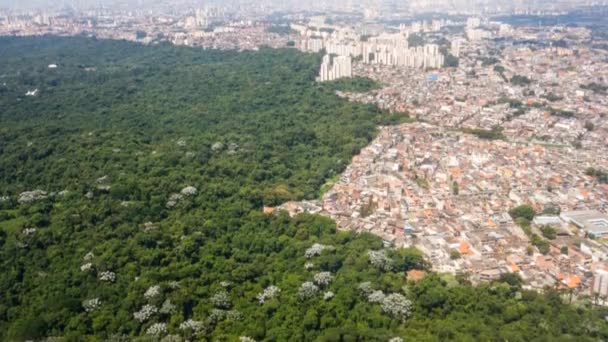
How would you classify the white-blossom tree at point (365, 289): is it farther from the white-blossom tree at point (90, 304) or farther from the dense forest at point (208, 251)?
the white-blossom tree at point (90, 304)

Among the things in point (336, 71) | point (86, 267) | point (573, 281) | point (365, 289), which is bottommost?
point (573, 281)

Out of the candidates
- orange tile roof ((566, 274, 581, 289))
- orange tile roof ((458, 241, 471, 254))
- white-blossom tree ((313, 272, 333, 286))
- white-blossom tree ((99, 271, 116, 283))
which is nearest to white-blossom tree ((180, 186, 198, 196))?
white-blossom tree ((99, 271, 116, 283))

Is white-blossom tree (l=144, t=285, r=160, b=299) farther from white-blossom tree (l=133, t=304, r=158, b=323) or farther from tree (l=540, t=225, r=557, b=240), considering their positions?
tree (l=540, t=225, r=557, b=240)

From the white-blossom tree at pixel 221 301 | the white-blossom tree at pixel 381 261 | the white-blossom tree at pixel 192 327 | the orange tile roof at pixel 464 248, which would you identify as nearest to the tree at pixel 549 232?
the orange tile roof at pixel 464 248

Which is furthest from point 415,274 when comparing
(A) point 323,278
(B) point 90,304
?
(B) point 90,304

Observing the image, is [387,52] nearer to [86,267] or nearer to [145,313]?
[86,267]

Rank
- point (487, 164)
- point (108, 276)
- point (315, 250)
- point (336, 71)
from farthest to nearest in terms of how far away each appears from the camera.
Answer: point (336, 71), point (487, 164), point (315, 250), point (108, 276)
